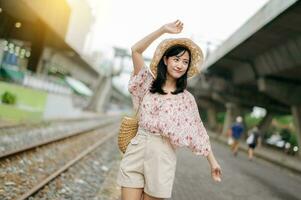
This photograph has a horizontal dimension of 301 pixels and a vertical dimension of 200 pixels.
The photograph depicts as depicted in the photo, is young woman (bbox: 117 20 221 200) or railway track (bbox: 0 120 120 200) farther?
railway track (bbox: 0 120 120 200)

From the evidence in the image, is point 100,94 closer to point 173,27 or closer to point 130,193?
point 173,27

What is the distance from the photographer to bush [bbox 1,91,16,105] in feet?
69.4

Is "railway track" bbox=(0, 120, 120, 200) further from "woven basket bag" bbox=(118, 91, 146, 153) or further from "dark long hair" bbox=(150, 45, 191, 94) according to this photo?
"dark long hair" bbox=(150, 45, 191, 94)

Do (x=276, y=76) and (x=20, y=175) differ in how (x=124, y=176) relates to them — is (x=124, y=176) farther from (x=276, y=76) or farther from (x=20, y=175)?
(x=276, y=76)

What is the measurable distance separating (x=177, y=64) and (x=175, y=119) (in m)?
0.47

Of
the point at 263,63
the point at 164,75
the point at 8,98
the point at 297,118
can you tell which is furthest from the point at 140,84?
the point at 297,118

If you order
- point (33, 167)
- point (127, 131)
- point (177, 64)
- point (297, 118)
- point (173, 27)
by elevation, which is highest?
point (297, 118)

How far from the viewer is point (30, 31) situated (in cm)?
2845

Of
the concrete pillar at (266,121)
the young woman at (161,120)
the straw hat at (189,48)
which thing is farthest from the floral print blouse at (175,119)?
the concrete pillar at (266,121)

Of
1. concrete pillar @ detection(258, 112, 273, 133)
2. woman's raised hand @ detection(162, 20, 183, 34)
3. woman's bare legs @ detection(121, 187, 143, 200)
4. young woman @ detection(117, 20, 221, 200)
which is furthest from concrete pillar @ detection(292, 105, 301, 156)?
woman's bare legs @ detection(121, 187, 143, 200)

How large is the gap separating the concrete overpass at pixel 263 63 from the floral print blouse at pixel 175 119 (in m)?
11.2

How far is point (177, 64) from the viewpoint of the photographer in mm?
3576

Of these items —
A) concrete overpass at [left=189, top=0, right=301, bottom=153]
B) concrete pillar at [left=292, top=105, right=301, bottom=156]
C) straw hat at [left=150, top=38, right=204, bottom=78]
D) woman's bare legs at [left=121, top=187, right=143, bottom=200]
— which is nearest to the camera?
woman's bare legs at [left=121, top=187, right=143, bottom=200]

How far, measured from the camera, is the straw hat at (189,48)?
3.62 meters
